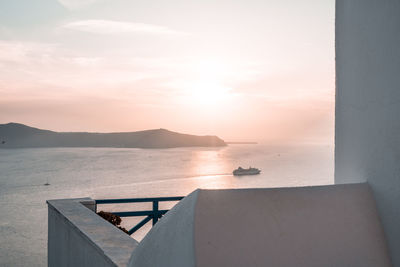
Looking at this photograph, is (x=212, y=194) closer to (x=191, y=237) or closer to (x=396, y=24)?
(x=191, y=237)

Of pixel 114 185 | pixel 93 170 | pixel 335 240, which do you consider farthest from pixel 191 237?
pixel 93 170

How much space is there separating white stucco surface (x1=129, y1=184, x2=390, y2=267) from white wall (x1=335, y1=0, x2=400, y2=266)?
16cm

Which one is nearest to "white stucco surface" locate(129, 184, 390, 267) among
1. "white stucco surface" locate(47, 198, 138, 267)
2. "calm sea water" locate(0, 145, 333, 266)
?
"white stucco surface" locate(47, 198, 138, 267)

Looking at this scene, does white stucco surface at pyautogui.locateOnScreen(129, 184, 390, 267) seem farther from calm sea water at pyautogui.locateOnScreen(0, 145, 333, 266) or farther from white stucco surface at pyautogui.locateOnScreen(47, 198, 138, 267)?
calm sea water at pyautogui.locateOnScreen(0, 145, 333, 266)

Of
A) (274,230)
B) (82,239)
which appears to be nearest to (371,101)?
(274,230)

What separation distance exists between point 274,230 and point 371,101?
3.75 feet

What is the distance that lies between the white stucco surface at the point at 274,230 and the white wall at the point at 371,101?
0.16 m

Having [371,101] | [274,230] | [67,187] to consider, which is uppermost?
[371,101]

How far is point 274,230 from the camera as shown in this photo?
2.72 meters

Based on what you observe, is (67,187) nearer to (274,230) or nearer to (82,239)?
(82,239)

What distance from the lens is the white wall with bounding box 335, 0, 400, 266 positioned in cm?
284

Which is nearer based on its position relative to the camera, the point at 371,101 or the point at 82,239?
the point at 371,101

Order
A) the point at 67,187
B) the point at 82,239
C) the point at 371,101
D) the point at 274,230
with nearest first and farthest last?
the point at 274,230
the point at 371,101
the point at 82,239
the point at 67,187

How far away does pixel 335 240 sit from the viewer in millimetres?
2812
